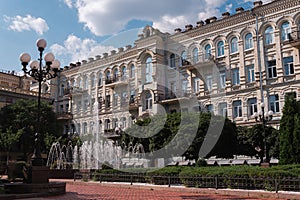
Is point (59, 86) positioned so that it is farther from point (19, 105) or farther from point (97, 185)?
point (97, 185)

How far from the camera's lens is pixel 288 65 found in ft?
88.3

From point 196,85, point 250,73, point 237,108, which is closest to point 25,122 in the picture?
point 196,85

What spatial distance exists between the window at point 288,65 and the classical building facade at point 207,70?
71 mm

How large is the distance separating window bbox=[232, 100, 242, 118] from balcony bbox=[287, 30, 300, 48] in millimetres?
6023

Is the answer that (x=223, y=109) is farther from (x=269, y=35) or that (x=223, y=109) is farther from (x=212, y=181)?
(x=212, y=181)

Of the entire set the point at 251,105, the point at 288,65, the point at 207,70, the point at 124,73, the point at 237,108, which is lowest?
the point at 237,108

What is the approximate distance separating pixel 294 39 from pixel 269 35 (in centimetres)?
247

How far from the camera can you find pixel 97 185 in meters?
17.6

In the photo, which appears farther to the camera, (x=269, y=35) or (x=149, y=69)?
(x=149, y=69)

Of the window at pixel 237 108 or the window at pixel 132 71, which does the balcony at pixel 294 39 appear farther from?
the window at pixel 132 71

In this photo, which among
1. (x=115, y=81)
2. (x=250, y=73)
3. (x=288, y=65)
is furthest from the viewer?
(x=115, y=81)

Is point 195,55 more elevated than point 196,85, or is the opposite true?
point 195,55

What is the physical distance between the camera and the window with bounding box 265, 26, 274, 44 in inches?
1098

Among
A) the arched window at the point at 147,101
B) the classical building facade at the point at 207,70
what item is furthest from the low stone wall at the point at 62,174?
the arched window at the point at 147,101
